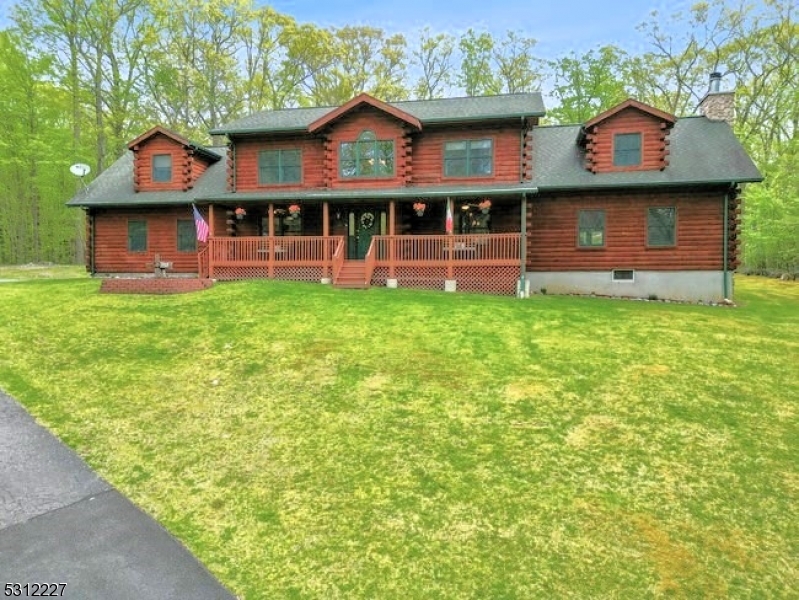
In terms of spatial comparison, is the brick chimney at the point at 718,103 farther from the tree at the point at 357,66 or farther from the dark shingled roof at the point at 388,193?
the tree at the point at 357,66

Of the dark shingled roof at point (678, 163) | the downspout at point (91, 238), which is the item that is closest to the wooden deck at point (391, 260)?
the dark shingled roof at point (678, 163)

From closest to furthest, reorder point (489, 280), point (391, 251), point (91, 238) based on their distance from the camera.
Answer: point (489, 280) → point (391, 251) → point (91, 238)

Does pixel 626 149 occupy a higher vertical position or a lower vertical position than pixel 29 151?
lower

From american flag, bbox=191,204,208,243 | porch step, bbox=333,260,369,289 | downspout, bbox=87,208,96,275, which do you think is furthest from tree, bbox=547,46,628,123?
downspout, bbox=87,208,96,275

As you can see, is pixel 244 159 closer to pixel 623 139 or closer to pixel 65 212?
pixel 623 139

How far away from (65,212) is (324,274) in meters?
30.4

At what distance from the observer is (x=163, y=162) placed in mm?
21188

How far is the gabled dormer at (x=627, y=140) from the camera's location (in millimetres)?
17516

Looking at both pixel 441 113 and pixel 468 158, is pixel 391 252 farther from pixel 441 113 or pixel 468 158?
pixel 441 113

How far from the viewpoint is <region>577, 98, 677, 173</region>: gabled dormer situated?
690 inches

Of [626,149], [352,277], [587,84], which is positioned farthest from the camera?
[587,84]


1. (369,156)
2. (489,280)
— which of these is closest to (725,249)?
(489,280)

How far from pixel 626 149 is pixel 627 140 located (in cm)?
34

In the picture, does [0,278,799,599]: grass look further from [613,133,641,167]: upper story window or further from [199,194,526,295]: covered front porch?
[613,133,641,167]: upper story window
